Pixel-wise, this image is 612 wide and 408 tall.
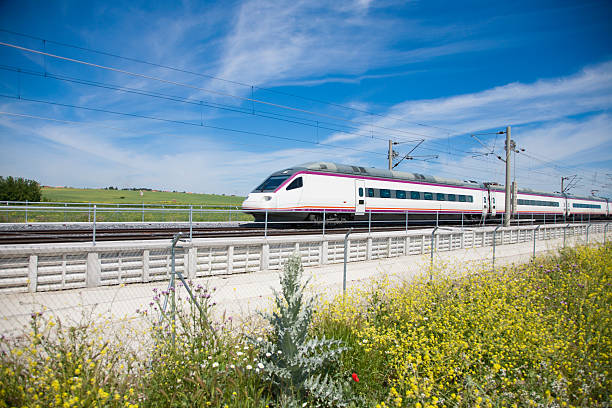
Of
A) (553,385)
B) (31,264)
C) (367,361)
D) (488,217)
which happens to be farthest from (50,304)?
(488,217)

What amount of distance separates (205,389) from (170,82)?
41.1 ft

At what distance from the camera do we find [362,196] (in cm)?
1841

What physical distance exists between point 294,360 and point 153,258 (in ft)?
20.3

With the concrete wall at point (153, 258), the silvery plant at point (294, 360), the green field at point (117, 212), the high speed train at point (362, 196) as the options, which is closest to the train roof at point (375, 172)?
the high speed train at point (362, 196)

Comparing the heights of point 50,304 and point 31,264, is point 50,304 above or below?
below

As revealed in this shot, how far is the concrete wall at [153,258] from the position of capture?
6734 millimetres

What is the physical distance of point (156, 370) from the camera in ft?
10.8

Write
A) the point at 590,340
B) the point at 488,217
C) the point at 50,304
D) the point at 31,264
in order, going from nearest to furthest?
the point at 590,340, the point at 50,304, the point at 31,264, the point at 488,217

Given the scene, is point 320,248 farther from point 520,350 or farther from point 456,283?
point 520,350

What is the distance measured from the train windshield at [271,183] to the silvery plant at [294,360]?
1246 cm

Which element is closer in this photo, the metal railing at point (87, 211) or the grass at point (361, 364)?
the grass at point (361, 364)

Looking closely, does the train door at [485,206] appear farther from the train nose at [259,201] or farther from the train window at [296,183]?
the train nose at [259,201]

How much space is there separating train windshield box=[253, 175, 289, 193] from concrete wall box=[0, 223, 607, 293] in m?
5.59

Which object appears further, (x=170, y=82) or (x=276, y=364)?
(x=170, y=82)
